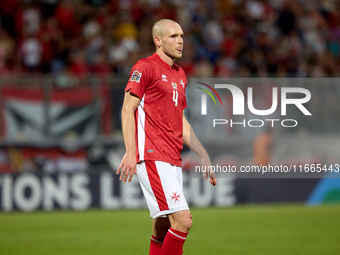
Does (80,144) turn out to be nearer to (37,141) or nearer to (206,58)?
(37,141)

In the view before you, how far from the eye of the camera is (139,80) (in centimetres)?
446

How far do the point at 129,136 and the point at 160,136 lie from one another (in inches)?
14.1

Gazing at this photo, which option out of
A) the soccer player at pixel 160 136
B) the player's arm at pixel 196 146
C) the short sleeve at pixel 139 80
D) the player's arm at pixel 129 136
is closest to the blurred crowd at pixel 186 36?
the player's arm at pixel 196 146

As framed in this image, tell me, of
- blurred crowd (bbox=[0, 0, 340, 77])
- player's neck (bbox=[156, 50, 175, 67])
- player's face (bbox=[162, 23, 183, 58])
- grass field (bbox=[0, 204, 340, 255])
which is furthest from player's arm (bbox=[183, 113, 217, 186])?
blurred crowd (bbox=[0, 0, 340, 77])

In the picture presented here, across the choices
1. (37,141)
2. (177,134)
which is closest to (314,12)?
(37,141)

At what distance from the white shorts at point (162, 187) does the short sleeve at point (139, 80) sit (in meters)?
0.61

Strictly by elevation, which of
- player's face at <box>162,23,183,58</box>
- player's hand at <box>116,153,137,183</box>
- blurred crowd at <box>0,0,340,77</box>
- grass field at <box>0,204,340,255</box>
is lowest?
grass field at <box>0,204,340,255</box>

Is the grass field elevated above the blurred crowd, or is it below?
below

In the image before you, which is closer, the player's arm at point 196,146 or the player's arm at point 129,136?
the player's arm at point 129,136

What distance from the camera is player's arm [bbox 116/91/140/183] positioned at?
4.25 metres

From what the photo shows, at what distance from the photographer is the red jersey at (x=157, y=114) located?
456cm

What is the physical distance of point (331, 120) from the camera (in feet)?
38.7

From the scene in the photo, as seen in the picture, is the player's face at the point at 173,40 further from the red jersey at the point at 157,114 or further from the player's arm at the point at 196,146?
the player's arm at the point at 196,146

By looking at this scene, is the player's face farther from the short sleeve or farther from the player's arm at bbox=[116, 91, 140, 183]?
the player's arm at bbox=[116, 91, 140, 183]
